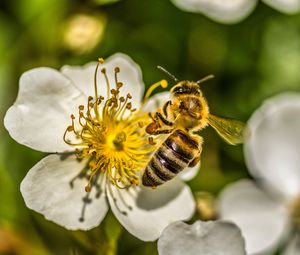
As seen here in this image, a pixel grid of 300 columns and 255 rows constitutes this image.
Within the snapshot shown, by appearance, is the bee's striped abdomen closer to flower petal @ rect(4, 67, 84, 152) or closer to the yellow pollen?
flower petal @ rect(4, 67, 84, 152)

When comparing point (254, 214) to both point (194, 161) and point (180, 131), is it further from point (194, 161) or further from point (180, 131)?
point (180, 131)

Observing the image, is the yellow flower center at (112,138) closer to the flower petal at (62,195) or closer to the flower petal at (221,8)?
the flower petal at (62,195)

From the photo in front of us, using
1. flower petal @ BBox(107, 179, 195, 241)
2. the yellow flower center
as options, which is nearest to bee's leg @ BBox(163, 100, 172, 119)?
the yellow flower center

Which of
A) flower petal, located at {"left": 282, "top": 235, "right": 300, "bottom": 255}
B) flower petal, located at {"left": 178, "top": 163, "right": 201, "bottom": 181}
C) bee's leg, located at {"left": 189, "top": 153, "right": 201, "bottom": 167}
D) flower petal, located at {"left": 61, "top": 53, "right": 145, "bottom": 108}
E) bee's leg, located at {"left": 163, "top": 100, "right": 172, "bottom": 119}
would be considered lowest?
flower petal, located at {"left": 282, "top": 235, "right": 300, "bottom": 255}

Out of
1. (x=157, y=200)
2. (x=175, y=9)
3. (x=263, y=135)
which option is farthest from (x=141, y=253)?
(x=175, y=9)

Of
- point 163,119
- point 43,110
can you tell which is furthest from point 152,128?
point 43,110

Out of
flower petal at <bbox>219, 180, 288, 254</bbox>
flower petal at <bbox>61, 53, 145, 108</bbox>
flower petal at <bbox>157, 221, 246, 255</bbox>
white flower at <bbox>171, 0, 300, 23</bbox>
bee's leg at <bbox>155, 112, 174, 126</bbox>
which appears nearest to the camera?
flower petal at <bbox>157, 221, 246, 255</bbox>

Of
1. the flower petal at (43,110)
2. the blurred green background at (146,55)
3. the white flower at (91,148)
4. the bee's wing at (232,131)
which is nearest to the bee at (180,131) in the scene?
the bee's wing at (232,131)
